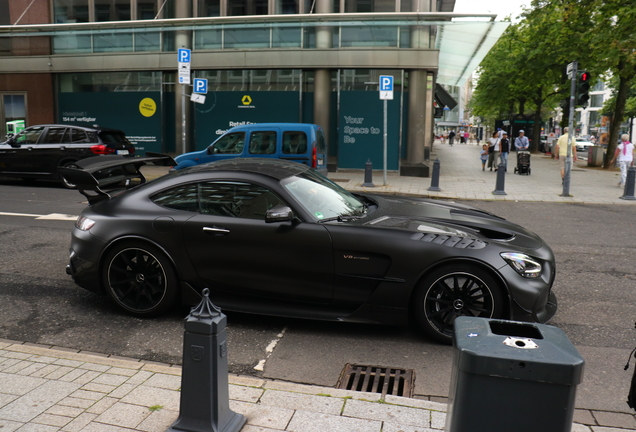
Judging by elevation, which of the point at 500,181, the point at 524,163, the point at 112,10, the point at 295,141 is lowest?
the point at 500,181

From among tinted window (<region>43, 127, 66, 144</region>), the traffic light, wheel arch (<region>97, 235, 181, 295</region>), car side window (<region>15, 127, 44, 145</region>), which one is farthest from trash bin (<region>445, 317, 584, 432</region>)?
car side window (<region>15, 127, 44, 145</region>)

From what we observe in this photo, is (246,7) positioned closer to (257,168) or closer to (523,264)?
(257,168)

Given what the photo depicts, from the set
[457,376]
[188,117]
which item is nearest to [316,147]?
[188,117]

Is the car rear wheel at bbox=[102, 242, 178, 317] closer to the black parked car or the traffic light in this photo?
the black parked car

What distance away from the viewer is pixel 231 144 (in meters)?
13.7

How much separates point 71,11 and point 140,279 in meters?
21.9

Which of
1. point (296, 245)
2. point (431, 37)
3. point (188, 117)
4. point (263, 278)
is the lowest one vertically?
point (263, 278)

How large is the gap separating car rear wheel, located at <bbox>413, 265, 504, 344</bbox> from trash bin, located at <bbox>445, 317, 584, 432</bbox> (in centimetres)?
239

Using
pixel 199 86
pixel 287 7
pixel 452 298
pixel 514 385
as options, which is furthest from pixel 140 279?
pixel 287 7

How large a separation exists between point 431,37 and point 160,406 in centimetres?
1865

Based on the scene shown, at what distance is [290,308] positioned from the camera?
15.7 ft

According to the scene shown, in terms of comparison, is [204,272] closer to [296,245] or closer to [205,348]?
[296,245]

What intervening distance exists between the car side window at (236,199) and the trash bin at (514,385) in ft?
10.00

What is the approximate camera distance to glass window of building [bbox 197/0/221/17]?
22150mm
